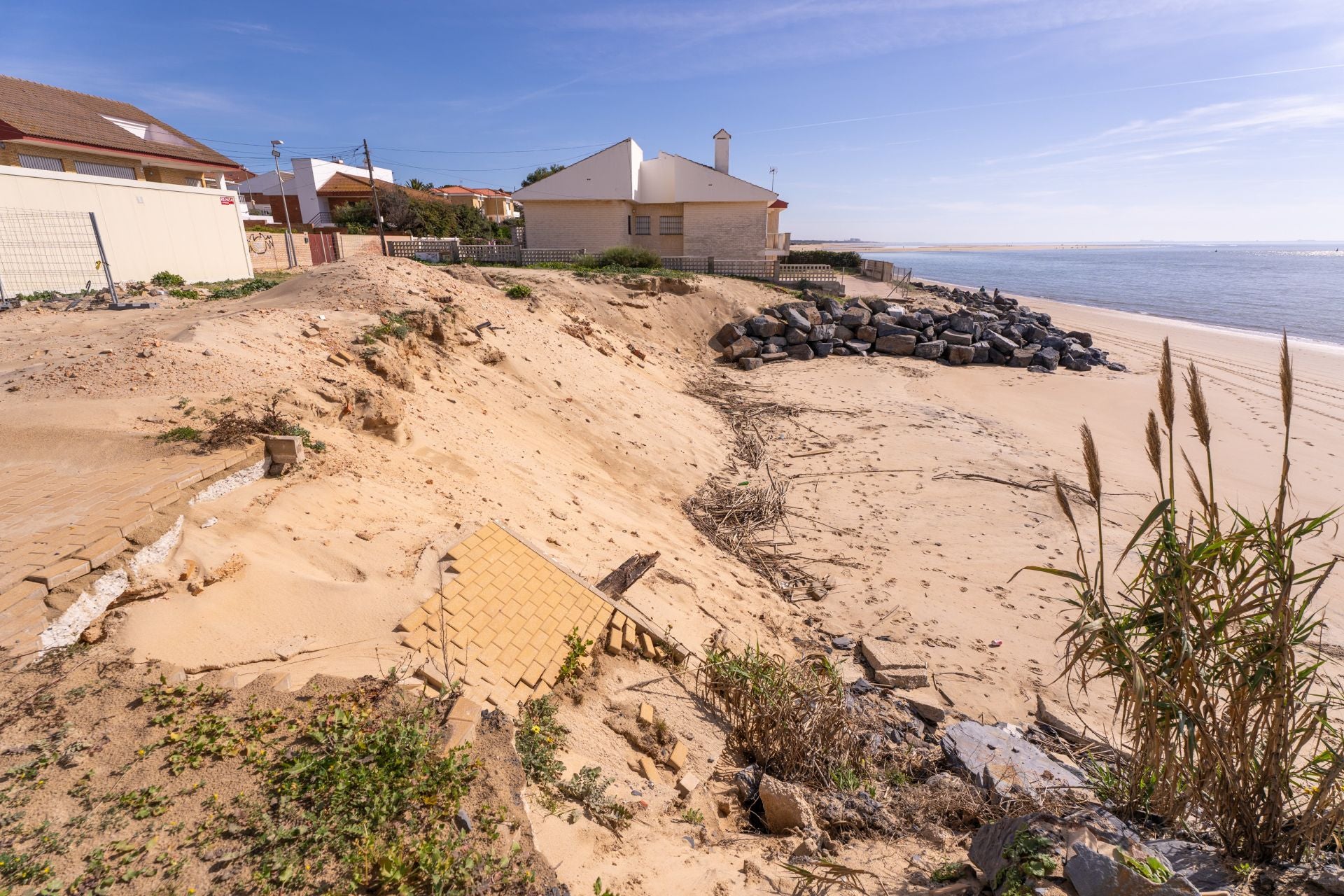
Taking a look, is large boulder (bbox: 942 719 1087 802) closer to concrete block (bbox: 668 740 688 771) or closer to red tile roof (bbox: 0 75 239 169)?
concrete block (bbox: 668 740 688 771)

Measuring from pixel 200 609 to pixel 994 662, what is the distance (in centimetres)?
643

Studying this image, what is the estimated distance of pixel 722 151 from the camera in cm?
3159

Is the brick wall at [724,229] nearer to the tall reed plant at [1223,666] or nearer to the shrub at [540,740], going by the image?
the shrub at [540,740]

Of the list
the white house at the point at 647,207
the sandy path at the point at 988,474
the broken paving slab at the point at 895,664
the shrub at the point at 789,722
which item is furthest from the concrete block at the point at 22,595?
the white house at the point at 647,207

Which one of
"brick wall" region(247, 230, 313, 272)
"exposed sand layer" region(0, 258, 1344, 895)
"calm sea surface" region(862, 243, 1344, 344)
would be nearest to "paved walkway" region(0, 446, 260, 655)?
"exposed sand layer" region(0, 258, 1344, 895)

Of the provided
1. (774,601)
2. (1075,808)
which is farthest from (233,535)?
(1075,808)

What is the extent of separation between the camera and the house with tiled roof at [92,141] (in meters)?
19.3

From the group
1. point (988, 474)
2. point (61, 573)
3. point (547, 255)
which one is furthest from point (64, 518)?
point (547, 255)

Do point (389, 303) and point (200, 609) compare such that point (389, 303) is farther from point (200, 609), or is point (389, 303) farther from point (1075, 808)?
point (1075, 808)

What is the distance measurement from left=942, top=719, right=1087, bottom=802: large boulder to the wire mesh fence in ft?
51.0

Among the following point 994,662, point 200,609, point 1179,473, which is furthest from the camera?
point 1179,473

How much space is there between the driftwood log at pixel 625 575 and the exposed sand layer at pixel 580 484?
165mm

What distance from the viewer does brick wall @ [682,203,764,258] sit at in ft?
95.9

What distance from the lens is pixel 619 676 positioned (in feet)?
14.8
